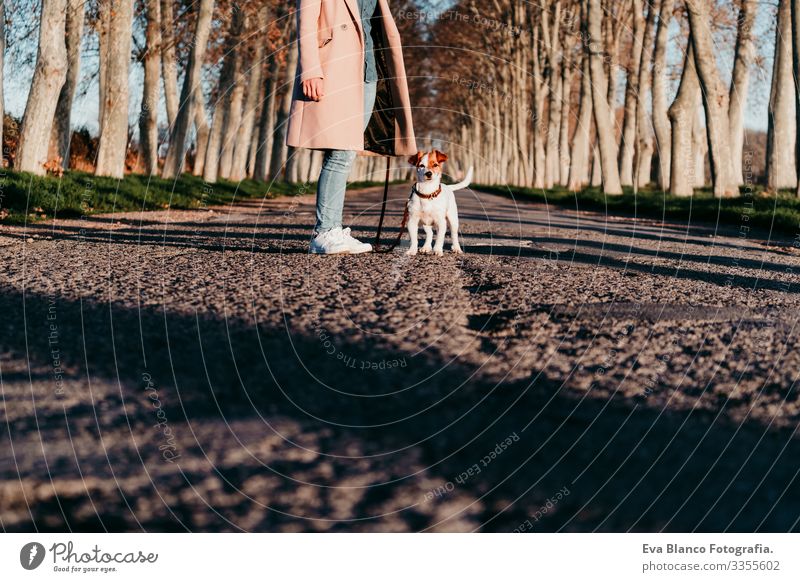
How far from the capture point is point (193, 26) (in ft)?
74.4

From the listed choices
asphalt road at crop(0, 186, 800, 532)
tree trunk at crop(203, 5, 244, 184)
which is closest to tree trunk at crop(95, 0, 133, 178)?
tree trunk at crop(203, 5, 244, 184)

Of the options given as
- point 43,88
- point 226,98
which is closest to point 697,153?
point 226,98

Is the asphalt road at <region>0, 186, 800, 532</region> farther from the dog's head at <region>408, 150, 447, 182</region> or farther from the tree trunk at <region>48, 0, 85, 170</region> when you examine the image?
the tree trunk at <region>48, 0, 85, 170</region>

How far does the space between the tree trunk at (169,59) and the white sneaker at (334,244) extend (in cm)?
1665

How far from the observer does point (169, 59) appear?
2372cm

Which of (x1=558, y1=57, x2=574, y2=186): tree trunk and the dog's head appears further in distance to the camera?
(x1=558, y1=57, x2=574, y2=186): tree trunk

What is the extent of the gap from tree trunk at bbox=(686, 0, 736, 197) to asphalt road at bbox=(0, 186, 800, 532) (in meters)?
12.9

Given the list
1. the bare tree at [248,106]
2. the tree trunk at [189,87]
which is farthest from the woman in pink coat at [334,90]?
the bare tree at [248,106]

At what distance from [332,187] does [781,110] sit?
18835mm

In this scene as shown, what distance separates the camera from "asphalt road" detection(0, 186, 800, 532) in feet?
5.92

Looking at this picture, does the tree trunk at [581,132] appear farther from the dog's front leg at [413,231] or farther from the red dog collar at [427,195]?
the red dog collar at [427,195]

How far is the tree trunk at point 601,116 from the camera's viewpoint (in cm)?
2041

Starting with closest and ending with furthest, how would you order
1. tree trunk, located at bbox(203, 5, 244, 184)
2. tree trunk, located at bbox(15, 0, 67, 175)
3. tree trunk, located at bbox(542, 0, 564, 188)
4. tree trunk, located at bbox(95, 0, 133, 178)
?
tree trunk, located at bbox(15, 0, 67, 175)
tree trunk, located at bbox(95, 0, 133, 178)
tree trunk, located at bbox(203, 5, 244, 184)
tree trunk, located at bbox(542, 0, 564, 188)
